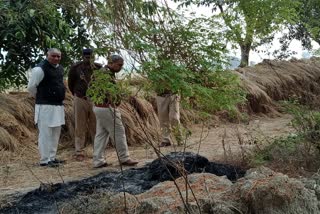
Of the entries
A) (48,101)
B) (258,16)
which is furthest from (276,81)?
(258,16)

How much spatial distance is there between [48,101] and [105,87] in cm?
392

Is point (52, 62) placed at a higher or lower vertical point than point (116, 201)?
higher

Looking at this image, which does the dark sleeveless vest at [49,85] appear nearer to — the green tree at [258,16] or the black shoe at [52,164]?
the black shoe at [52,164]

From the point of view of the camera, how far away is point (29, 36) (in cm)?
716

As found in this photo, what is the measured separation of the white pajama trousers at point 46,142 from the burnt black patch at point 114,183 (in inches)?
46.9

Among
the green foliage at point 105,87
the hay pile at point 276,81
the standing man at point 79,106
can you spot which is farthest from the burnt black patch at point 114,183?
the hay pile at point 276,81

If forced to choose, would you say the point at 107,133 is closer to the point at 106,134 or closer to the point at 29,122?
the point at 106,134

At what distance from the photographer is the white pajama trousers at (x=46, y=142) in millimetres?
6488

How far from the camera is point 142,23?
3.04 metres

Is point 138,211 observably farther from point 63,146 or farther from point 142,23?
point 63,146

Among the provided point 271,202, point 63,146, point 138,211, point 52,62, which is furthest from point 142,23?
point 63,146

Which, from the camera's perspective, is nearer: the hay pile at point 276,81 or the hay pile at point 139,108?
the hay pile at point 139,108

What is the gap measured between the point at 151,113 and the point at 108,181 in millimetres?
3604

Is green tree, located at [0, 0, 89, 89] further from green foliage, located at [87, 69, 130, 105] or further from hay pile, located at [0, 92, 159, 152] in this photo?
green foliage, located at [87, 69, 130, 105]
